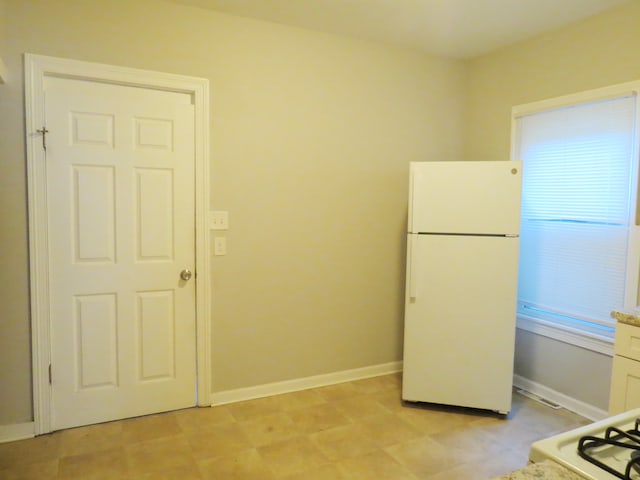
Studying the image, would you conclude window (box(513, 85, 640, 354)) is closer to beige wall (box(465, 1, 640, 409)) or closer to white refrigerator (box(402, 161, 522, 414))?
beige wall (box(465, 1, 640, 409))

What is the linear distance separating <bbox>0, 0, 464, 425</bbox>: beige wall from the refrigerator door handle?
1.70 feet

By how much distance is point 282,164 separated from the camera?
302 centimetres

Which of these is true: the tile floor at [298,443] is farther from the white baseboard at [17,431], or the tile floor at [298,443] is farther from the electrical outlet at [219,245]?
the electrical outlet at [219,245]

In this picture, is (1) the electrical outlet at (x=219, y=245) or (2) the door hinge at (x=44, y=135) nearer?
(2) the door hinge at (x=44, y=135)

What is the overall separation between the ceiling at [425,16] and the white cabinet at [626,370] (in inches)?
→ 75.5

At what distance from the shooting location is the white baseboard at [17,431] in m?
2.40

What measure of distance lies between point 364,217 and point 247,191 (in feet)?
3.12

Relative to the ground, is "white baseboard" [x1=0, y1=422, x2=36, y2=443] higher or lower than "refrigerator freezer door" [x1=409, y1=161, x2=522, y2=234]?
lower

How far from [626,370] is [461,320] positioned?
0.97 meters

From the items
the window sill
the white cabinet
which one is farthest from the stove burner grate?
the window sill

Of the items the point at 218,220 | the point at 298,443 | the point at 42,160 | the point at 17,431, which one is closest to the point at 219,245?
the point at 218,220

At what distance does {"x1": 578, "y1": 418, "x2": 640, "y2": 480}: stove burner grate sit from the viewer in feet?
2.55

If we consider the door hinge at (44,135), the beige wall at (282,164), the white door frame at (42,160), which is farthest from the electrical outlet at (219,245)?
the door hinge at (44,135)

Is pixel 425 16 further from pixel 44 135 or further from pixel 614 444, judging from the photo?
pixel 614 444
